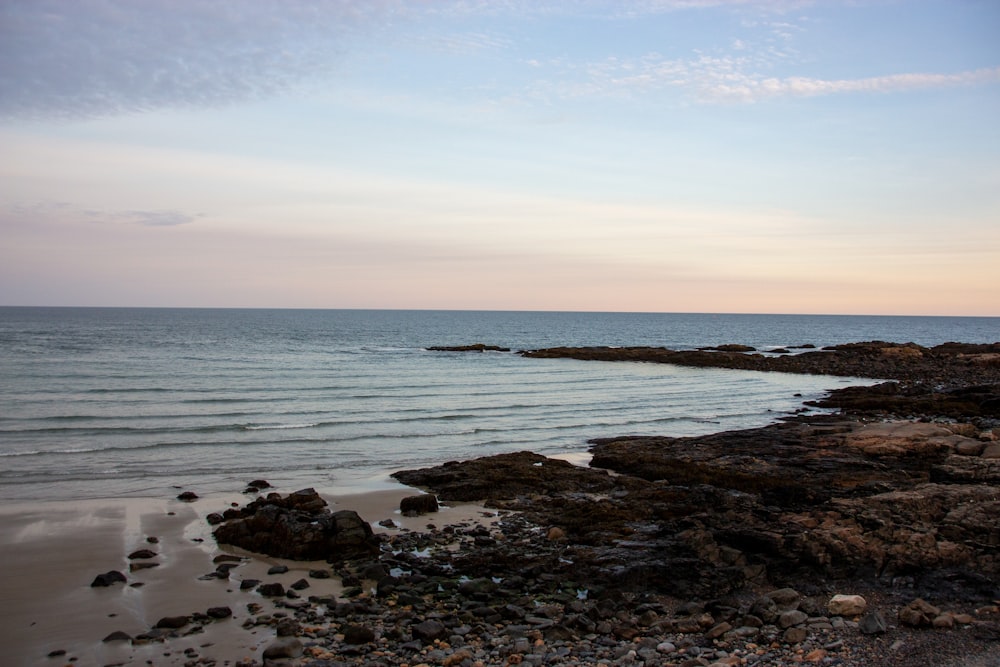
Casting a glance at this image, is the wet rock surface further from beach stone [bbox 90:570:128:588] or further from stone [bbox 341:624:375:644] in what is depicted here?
beach stone [bbox 90:570:128:588]

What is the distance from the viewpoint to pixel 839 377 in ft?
162

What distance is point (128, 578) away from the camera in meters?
10.3

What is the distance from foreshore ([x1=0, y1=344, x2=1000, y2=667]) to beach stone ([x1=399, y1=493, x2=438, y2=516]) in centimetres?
23

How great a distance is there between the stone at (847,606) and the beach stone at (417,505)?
7.67 meters

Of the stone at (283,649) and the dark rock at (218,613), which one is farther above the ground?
the stone at (283,649)

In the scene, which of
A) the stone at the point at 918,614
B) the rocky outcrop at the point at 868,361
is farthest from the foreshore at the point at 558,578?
the rocky outcrop at the point at 868,361

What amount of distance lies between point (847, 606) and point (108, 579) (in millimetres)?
9610

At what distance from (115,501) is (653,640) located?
1162 cm

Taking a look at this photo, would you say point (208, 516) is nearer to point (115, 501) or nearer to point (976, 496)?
point (115, 501)

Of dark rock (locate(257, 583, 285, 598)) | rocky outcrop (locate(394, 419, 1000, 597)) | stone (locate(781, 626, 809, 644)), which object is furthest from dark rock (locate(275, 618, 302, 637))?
stone (locate(781, 626, 809, 644))

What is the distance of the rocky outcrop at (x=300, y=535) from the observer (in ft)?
37.1

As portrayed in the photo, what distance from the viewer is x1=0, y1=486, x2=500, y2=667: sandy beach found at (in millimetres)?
8078

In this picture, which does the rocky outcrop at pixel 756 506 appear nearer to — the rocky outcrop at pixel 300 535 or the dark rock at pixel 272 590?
the rocky outcrop at pixel 300 535

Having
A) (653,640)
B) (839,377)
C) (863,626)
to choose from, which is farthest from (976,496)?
(839,377)
